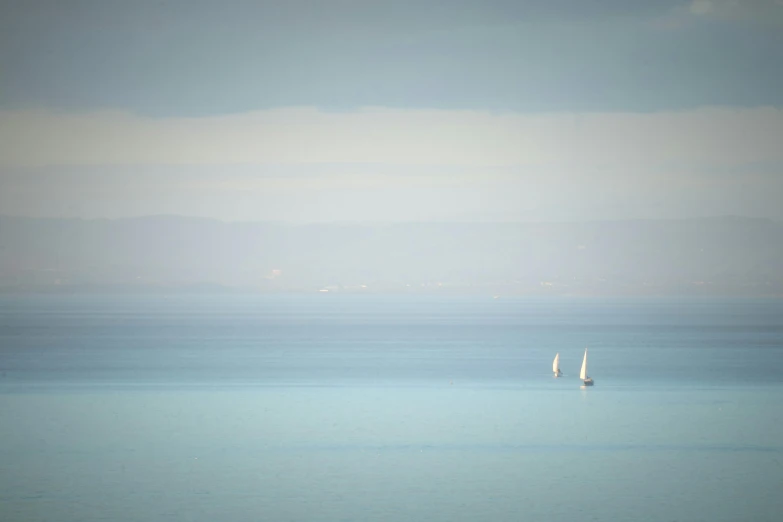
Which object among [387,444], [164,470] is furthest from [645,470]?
[164,470]

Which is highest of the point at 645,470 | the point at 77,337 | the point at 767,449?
the point at 77,337

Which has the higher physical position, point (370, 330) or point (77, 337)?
point (370, 330)

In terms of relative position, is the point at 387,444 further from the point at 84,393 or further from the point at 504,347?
the point at 504,347

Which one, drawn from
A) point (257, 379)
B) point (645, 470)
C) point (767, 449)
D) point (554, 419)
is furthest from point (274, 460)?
point (257, 379)

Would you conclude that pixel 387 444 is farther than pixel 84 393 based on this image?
No

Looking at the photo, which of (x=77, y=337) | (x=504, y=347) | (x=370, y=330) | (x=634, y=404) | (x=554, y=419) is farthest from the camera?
(x=370, y=330)

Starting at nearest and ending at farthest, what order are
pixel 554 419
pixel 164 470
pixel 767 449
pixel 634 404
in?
pixel 164 470, pixel 767 449, pixel 554 419, pixel 634 404

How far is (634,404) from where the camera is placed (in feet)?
89.7

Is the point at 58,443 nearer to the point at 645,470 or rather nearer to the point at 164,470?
the point at 164,470

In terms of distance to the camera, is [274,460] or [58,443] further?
[58,443]

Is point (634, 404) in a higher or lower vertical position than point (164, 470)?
higher

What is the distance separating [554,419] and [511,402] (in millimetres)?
3788

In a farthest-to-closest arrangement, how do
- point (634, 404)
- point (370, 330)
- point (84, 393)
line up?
1. point (370, 330)
2. point (84, 393)
3. point (634, 404)

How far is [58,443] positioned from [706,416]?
16.1m
